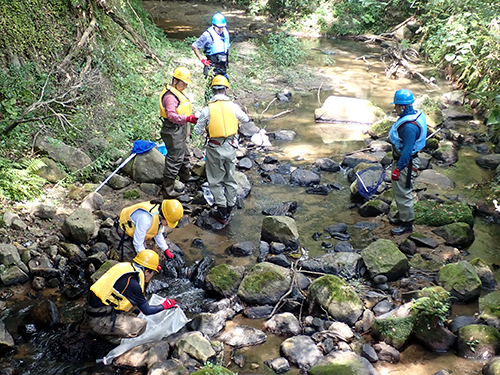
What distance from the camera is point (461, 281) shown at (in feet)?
18.3

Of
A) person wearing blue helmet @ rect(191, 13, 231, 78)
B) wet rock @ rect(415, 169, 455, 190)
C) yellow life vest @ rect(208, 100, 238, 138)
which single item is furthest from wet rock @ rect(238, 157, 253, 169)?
wet rock @ rect(415, 169, 455, 190)

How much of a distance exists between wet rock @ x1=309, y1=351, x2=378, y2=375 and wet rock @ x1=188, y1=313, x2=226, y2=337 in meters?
1.12

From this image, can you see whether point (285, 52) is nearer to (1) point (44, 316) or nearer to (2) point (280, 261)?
(2) point (280, 261)

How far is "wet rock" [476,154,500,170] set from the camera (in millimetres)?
9152

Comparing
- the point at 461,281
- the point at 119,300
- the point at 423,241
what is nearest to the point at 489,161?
the point at 423,241

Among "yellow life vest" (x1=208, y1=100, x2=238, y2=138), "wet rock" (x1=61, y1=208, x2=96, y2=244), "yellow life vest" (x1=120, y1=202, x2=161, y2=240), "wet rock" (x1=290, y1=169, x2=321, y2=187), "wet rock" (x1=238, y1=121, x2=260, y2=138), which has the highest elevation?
"yellow life vest" (x1=208, y1=100, x2=238, y2=138)

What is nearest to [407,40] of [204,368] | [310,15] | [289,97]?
[310,15]

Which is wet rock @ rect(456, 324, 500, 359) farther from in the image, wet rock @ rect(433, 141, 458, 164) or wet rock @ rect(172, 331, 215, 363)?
wet rock @ rect(433, 141, 458, 164)

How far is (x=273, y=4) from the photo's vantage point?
20938mm

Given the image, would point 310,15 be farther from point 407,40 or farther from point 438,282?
point 438,282

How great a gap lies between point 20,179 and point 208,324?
11.8 ft

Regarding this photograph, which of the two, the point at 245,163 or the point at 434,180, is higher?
the point at 245,163

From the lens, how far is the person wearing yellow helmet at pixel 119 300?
14.6ft

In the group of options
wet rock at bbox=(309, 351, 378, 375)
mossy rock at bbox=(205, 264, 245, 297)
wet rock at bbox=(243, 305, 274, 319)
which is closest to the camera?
wet rock at bbox=(309, 351, 378, 375)
